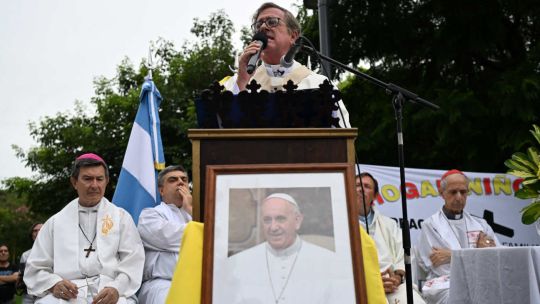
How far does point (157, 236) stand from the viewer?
206 inches

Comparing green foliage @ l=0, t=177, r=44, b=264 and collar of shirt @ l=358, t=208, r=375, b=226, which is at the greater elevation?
green foliage @ l=0, t=177, r=44, b=264

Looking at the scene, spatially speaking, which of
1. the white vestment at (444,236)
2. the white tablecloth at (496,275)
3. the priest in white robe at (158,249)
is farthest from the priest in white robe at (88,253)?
the white vestment at (444,236)

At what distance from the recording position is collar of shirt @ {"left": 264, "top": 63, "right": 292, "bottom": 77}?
4.26 metres

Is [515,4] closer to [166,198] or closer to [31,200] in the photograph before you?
[166,198]

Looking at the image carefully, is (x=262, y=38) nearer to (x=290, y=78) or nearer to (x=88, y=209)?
(x=290, y=78)

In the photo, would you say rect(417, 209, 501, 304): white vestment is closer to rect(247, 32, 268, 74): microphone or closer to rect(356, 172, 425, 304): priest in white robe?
rect(356, 172, 425, 304): priest in white robe

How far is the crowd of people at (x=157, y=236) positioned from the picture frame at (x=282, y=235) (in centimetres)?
87

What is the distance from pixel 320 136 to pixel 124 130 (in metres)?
16.1

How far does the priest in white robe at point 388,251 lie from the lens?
4652 mm

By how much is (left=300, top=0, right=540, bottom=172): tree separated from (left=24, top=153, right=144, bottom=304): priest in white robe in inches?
241

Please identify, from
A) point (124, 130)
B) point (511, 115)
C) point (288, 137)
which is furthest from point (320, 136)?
point (124, 130)

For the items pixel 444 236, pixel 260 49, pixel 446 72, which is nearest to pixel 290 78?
pixel 260 49

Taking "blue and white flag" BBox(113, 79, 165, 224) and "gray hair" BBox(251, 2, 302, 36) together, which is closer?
"gray hair" BBox(251, 2, 302, 36)

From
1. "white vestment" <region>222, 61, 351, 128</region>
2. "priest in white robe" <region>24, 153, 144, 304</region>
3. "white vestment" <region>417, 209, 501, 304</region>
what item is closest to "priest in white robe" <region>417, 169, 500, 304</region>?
"white vestment" <region>417, 209, 501, 304</region>
